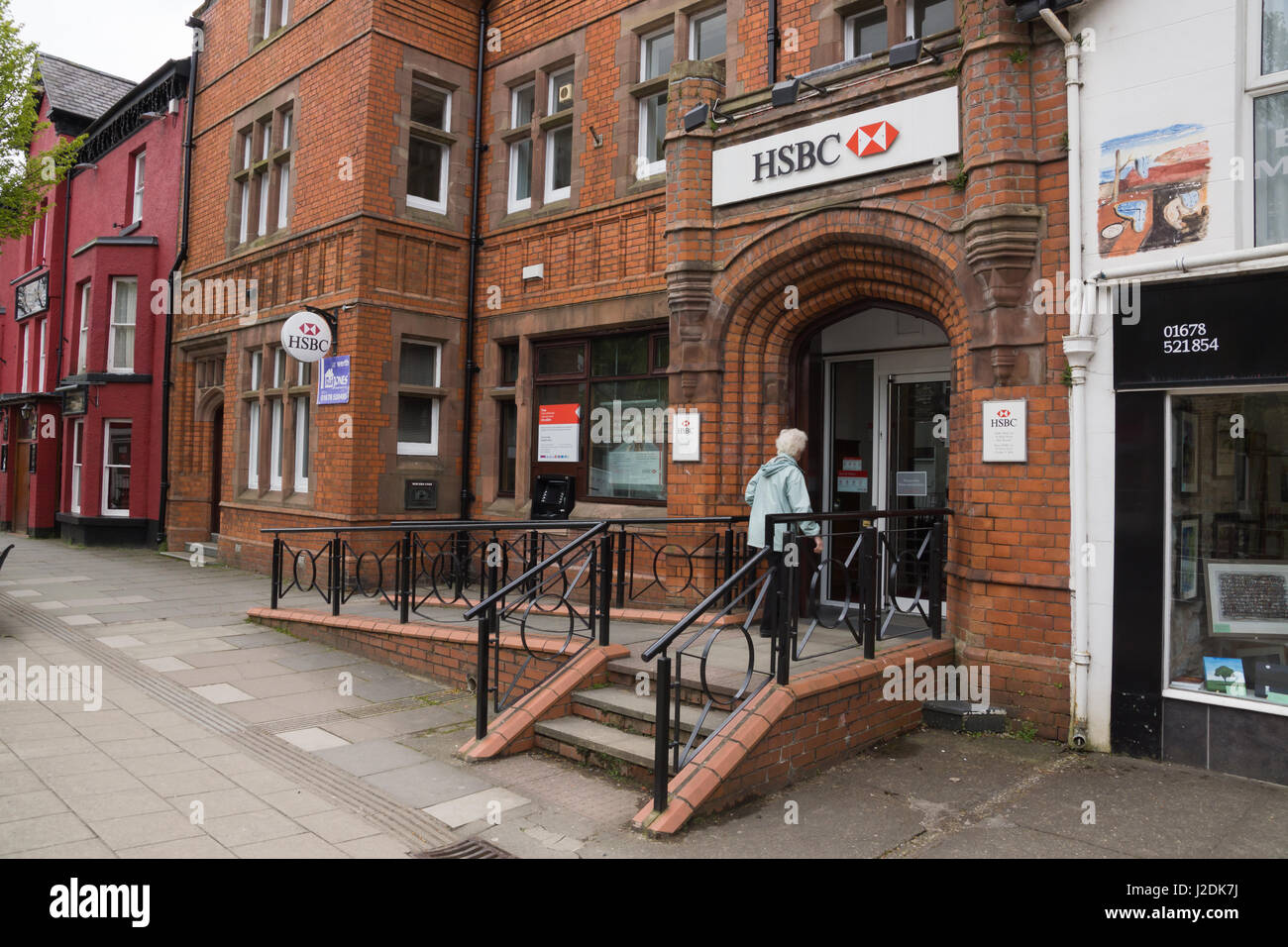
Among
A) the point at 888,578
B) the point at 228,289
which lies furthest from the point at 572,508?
the point at 228,289

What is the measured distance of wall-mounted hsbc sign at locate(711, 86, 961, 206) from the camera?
6.66m

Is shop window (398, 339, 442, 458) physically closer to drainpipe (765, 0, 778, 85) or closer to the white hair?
drainpipe (765, 0, 778, 85)

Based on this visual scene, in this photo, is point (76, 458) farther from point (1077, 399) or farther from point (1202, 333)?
point (1202, 333)

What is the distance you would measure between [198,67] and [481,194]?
326 inches

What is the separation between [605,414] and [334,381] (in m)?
4.06

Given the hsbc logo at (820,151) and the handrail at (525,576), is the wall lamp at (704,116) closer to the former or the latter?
the hsbc logo at (820,151)

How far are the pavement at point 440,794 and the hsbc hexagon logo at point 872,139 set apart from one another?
4.50 m

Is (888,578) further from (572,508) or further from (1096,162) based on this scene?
(572,508)

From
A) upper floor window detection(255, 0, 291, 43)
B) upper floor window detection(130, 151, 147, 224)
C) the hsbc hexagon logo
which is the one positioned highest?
upper floor window detection(255, 0, 291, 43)

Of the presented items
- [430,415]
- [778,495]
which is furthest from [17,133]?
[778,495]

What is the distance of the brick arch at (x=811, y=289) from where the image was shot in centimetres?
675

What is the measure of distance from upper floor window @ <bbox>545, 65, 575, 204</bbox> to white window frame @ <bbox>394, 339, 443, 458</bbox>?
2.71 meters

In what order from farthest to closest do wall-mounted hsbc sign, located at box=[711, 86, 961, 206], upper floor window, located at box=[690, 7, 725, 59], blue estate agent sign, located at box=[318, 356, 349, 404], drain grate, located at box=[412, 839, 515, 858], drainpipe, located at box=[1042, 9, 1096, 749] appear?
1. blue estate agent sign, located at box=[318, 356, 349, 404]
2. upper floor window, located at box=[690, 7, 725, 59]
3. wall-mounted hsbc sign, located at box=[711, 86, 961, 206]
4. drainpipe, located at box=[1042, 9, 1096, 749]
5. drain grate, located at box=[412, 839, 515, 858]

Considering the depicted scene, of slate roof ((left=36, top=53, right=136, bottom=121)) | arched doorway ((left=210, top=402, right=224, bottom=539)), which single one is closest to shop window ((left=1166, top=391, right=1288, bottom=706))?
arched doorway ((left=210, top=402, right=224, bottom=539))
